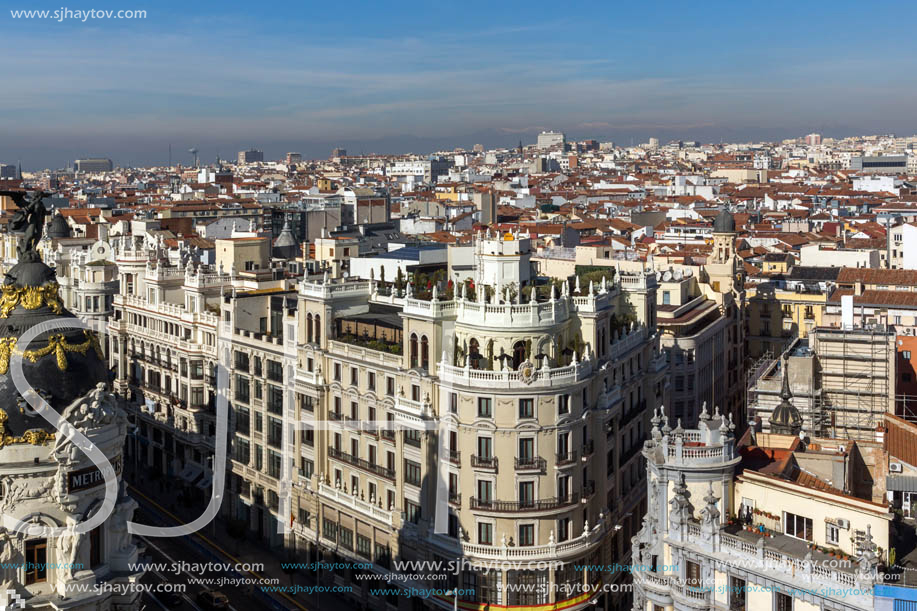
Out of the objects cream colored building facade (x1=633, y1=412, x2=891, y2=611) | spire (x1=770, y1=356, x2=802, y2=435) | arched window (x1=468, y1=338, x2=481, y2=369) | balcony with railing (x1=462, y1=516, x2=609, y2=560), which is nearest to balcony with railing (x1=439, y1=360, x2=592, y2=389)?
→ arched window (x1=468, y1=338, x2=481, y2=369)

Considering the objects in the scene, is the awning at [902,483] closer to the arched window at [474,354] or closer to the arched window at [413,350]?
the arched window at [474,354]

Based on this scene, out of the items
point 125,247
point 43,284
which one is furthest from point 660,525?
point 125,247

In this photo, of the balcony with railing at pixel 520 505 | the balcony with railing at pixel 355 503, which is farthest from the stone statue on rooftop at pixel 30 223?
the balcony with railing at pixel 355 503

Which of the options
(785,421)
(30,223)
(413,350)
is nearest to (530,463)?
(413,350)

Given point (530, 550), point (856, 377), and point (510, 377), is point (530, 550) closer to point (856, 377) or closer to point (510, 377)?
point (510, 377)

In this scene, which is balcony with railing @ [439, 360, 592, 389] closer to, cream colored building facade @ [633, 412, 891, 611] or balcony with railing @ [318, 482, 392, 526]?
cream colored building facade @ [633, 412, 891, 611]

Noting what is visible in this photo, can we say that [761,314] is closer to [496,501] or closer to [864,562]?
[496,501]
